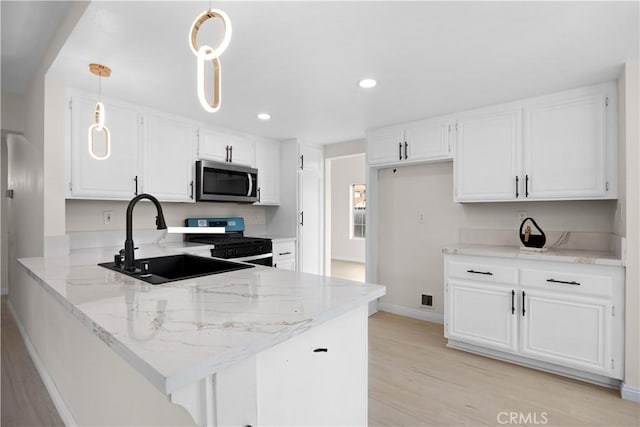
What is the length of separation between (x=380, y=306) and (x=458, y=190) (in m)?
1.73

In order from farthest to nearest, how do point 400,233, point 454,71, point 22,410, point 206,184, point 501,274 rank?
point 400,233 < point 206,184 < point 501,274 < point 454,71 < point 22,410

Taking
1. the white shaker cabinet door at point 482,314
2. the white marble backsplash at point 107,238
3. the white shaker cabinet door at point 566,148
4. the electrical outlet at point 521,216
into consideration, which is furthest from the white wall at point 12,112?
the electrical outlet at point 521,216

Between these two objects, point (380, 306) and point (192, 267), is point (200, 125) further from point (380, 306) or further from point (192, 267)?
point (380, 306)

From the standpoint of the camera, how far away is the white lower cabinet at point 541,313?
218 centimetres

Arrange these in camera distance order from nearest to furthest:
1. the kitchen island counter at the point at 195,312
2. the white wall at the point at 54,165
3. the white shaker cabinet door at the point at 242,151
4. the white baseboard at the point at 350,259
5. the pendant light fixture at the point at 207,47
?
the kitchen island counter at the point at 195,312 < the pendant light fixture at the point at 207,47 < the white wall at the point at 54,165 < the white shaker cabinet door at the point at 242,151 < the white baseboard at the point at 350,259

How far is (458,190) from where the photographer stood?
311cm

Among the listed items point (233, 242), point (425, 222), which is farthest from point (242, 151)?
point (425, 222)

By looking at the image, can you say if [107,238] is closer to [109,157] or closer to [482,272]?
[109,157]

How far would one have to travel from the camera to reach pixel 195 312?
0.95m

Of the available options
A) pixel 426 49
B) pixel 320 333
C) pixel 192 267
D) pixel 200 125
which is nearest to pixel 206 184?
pixel 200 125

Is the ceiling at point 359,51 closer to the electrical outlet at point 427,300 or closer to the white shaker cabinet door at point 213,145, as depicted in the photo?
the white shaker cabinet door at point 213,145

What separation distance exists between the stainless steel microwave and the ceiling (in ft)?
2.37

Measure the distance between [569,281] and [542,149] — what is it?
3.53 feet

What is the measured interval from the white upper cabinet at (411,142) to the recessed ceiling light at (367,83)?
3.61ft
